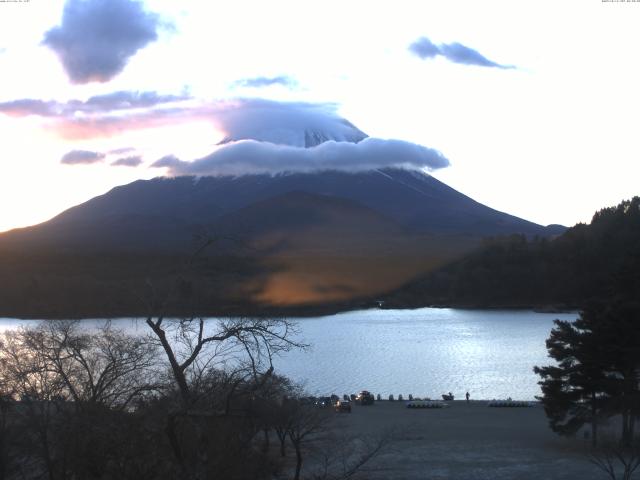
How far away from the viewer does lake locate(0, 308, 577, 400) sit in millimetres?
23797

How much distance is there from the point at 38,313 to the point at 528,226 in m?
79.4

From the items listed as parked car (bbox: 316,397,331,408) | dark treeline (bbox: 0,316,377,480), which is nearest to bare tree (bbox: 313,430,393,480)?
parked car (bbox: 316,397,331,408)

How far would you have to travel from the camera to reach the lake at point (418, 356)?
937 inches

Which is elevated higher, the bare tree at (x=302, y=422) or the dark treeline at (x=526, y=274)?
the dark treeline at (x=526, y=274)

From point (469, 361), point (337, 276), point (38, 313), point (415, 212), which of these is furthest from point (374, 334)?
point (415, 212)

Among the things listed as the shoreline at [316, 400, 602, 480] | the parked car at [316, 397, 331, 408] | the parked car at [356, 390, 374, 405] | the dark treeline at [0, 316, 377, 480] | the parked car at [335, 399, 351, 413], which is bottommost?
the shoreline at [316, 400, 602, 480]

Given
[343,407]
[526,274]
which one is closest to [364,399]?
[343,407]

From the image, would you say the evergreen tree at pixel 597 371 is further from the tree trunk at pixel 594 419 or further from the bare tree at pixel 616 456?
the bare tree at pixel 616 456

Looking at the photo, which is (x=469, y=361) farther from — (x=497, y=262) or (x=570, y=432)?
(x=497, y=262)

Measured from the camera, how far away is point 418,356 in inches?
1220

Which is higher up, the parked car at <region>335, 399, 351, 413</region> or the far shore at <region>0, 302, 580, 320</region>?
the far shore at <region>0, 302, 580, 320</region>

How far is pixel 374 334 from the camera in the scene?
38375mm

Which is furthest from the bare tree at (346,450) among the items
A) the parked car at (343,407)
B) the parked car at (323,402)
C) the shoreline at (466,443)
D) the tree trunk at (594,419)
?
the parked car at (343,407)

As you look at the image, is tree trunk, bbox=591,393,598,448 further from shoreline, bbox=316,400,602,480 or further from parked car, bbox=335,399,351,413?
parked car, bbox=335,399,351,413
